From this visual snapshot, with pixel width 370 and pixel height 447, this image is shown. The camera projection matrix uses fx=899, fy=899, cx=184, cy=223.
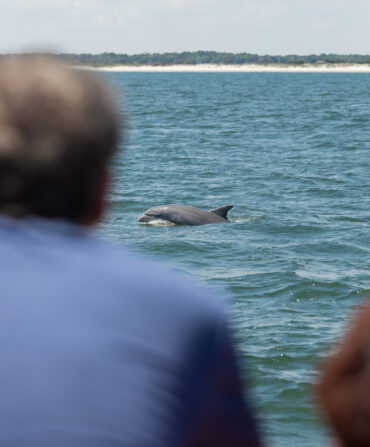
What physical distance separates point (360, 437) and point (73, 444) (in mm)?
574

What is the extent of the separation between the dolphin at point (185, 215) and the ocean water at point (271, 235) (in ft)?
1.06

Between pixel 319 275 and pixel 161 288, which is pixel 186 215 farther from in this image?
pixel 161 288

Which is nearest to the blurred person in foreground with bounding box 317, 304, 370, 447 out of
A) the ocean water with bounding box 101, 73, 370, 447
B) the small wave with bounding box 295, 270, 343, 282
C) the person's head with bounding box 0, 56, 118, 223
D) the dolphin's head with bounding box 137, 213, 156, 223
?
the ocean water with bounding box 101, 73, 370, 447

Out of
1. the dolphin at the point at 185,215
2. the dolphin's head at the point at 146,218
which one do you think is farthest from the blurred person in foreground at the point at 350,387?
the dolphin's head at the point at 146,218

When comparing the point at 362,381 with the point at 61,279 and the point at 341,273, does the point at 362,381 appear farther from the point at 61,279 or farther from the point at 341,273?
the point at 341,273

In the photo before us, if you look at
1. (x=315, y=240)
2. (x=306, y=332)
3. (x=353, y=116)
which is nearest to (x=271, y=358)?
(x=306, y=332)

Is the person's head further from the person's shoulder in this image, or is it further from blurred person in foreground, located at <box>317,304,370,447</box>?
blurred person in foreground, located at <box>317,304,370,447</box>

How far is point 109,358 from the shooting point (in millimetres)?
1807

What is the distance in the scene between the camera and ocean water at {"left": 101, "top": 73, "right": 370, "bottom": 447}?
892 centimetres

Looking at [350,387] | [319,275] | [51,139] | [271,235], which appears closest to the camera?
[350,387]

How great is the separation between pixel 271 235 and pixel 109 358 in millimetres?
14984

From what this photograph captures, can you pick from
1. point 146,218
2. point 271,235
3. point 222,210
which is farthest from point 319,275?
point 146,218

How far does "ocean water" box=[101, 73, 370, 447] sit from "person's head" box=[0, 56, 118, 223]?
0.12 m

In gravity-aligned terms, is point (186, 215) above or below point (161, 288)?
below
